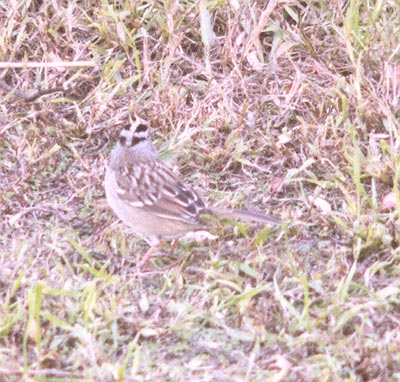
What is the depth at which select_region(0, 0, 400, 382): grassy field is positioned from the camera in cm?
525

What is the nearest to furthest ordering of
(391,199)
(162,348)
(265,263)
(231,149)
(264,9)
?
(162,348) < (265,263) < (391,199) < (231,149) < (264,9)

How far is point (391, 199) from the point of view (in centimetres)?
630

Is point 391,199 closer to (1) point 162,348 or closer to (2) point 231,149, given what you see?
(2) point 231,149

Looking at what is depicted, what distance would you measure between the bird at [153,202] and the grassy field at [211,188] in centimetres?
16

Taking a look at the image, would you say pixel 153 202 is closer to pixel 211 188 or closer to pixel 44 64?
pixel 211 188

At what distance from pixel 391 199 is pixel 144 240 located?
148 cm

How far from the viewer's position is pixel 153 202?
609 cm

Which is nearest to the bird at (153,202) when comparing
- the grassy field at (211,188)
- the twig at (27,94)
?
the grassy field at (211,188)

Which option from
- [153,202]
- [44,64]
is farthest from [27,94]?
[153,202]

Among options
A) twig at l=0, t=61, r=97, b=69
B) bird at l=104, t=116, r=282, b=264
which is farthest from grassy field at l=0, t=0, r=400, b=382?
bird at l=104, t=116, r=282, b=264

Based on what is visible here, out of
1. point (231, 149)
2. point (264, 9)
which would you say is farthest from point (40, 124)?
point (264, 9)

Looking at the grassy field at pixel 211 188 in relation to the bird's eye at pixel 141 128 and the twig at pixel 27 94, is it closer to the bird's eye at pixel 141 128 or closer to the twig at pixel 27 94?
the twig at pixel 27 94

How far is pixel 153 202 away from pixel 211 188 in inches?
30.1

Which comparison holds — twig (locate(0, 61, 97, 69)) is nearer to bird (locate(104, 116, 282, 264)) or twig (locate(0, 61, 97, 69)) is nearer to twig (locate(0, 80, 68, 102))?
twig (locate(0, 80, 68, 102))
